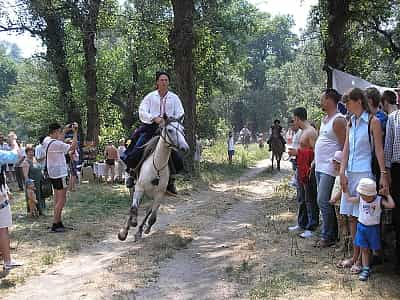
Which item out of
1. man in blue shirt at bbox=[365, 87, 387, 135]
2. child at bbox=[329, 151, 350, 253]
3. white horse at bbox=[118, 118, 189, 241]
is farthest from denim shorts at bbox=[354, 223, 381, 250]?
white horse at bbox=[118, 118, 189, 241]

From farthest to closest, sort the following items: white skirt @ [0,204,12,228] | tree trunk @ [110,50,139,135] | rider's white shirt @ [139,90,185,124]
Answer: tree trunk @ [110,50,139,135] < rider's white shirt @ [139,90,185,124] < white skirt @ [0,204,12,228]

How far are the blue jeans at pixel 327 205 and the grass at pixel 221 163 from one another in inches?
370

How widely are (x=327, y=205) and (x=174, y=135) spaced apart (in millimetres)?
2538

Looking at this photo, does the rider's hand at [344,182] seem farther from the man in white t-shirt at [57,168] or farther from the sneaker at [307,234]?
the man in white t-shirt at [57,168]

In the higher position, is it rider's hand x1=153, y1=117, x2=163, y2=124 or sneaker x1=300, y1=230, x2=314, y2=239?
rider's hand x1=153, y1=117, x2=163, y2=124

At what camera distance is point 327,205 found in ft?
22.2

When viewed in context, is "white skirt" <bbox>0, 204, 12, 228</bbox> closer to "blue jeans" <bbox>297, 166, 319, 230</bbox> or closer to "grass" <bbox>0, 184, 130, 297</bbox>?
"grass" <bbox>0, 184, 130, 297</bbox>

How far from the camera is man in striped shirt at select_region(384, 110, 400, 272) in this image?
5.19 metres

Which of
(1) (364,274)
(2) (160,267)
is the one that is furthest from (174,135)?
(1) (364,274)

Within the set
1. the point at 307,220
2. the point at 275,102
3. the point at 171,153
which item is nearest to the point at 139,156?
the point at 171,153

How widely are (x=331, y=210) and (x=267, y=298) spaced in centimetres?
241

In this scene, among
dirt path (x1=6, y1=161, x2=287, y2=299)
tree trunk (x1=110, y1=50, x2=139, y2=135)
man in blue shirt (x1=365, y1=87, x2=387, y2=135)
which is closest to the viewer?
dirt path (x1=6, y1=161, x2=287, y2=299)

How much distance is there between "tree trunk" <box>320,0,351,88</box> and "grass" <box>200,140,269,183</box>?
635cm

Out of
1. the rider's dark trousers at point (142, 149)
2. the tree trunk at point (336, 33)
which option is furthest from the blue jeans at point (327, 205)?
the tree trunk at point (336, 33)
